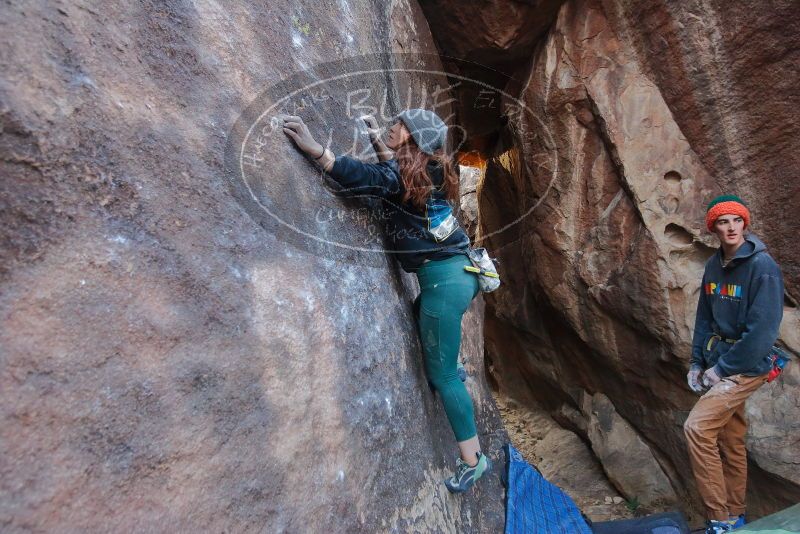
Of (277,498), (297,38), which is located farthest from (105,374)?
(297,38)

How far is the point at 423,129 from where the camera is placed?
2.10 m

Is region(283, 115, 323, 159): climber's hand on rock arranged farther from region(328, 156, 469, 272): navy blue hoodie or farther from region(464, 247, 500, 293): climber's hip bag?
region(464, 247, 500, 293): climber's hip bag

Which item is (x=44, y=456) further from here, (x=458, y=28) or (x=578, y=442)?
(x=578, y=442)

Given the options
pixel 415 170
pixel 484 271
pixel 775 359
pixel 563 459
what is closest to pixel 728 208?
pixel 775 359

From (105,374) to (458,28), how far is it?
4.61 m

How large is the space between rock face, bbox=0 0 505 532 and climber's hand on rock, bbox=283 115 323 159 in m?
0.07

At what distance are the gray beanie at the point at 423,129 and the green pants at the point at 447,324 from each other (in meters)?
0.52

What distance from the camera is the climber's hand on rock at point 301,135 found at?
1.95 metres

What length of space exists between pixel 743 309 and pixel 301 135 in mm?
2475

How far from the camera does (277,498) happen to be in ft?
4.78

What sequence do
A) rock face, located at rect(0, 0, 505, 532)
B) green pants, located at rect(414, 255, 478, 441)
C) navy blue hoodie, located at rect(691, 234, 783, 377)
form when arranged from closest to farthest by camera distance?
rock face, located at rect(0, 0, 505, 532) → green pants, located at rect(414, 255, 478, 441) → navy blue hoodie, located at rect(691, 234, 783, 377)

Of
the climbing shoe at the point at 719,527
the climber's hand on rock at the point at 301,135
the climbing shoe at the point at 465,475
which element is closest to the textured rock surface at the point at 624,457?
the climbing shoe at the point at 719,527

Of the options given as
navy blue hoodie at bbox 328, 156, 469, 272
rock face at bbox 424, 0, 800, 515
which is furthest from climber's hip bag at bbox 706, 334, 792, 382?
navy blue hoodie at bbox 328, 156, 469, 272

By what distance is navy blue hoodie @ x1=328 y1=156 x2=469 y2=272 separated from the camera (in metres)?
2.13
